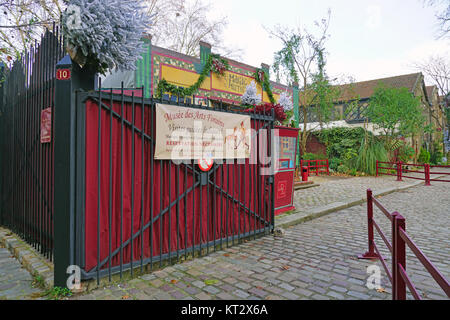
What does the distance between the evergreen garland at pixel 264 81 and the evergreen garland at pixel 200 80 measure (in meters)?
2.04

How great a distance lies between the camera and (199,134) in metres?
4.13

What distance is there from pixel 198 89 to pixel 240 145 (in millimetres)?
6391

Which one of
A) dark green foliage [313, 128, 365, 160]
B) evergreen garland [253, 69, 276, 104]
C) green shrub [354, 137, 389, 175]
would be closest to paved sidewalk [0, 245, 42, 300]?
evergreen garland [253, 69, 276, 104]

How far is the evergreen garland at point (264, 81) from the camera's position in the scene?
42.9 feet

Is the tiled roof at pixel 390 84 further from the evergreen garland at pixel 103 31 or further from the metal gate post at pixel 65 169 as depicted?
the metal gate post at pixel 65 169

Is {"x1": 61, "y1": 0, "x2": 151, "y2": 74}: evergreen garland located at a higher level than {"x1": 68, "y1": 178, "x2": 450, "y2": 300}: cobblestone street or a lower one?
higher

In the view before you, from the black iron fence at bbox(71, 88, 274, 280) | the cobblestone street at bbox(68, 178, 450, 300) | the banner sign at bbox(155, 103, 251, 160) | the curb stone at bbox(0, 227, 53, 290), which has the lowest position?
the cobblestone street at bbox(68, 178, 450, 300)

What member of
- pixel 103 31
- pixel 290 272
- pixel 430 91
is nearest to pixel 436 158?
pixel 430 91

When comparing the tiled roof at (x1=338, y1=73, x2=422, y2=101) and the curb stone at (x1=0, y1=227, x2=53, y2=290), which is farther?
the tiled roof at (x1=338, y1=73, x2=422, y2=101)

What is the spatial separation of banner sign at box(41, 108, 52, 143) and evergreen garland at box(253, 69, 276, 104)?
10435 millimetres

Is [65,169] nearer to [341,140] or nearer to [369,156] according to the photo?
[369,156]

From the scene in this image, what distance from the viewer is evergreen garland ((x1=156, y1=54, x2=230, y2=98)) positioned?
30.7 ft

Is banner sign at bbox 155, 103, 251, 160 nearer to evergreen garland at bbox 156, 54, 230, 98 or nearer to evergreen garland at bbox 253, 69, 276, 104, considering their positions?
evergreen garland at bbox 156, 54, 230, 98
